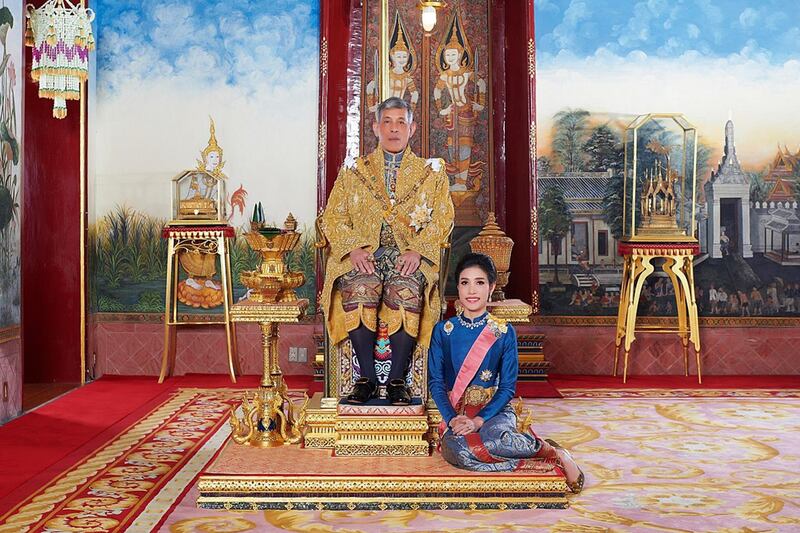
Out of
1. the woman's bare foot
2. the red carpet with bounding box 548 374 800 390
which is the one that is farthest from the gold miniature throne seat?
the red carpet with bounding box 548 374 800 390

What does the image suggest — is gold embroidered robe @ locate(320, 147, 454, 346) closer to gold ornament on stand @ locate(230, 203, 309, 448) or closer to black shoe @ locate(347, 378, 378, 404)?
gold ornament on stand @ locate(230, 203, 309, 448)

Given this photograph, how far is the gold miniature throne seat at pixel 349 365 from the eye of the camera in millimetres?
5379

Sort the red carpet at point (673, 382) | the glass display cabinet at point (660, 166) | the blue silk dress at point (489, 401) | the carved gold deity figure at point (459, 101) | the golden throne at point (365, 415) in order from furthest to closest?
the carved gold deity figure at point (459, 101)
the glass display cabinet at point (660, 166)
the red carpet at point (673, 382)
the golden throne at point (365, 415)
the blue silk dress at point (489, 401)

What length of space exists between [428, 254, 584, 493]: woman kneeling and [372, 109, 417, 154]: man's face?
42.3 inches

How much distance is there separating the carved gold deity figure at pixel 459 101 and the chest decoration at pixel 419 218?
10.6 ft

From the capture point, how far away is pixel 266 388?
525 cm

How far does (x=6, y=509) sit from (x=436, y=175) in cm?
284

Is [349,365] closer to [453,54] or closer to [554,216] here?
[554,216]

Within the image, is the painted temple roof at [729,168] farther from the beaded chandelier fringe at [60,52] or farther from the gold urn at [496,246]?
the beaded chandelier fringe at [60,52]

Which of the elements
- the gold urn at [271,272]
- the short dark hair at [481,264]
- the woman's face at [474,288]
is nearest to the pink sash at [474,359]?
the woman's face at [474,288]

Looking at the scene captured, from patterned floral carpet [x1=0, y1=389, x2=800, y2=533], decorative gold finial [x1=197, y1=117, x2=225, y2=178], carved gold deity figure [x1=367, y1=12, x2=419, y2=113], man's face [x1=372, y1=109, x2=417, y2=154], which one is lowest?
patterned floral carpet [x1=0, y1=389, x2=800, y2=533]

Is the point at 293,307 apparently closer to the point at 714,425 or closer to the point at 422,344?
the point at 422,344

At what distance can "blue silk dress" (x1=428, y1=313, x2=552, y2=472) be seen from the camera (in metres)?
4.51

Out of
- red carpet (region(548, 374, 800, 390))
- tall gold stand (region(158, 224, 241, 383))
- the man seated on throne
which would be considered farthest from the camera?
tall gold stand (region(158, 224, 241, 383))
